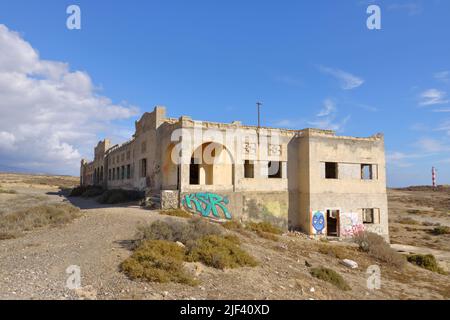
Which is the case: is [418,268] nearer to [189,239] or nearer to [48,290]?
[189,239]

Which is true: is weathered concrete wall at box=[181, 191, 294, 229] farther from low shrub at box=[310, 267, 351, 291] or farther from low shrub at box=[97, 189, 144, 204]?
low shrub at box=[310, 267, 351, 291]

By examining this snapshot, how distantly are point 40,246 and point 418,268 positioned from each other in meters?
17.3

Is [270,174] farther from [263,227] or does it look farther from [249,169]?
[263,227]

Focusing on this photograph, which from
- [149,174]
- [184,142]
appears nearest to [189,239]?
[184,142]

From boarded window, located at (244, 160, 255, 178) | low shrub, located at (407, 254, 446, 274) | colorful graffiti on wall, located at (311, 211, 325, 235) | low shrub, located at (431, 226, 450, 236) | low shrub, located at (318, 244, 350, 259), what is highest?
boarded window, located at (244, 160, 255, 178)

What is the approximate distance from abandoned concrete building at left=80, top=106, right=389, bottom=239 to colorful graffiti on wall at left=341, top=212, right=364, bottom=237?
69 millimetres

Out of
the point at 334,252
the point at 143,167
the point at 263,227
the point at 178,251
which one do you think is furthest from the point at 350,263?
the point at 143,167

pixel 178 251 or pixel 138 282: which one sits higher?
pixel 178 251

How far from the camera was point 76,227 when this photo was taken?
46.6 ft

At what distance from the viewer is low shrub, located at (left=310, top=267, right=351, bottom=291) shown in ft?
35.3

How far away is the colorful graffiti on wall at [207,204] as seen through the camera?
19.4 m

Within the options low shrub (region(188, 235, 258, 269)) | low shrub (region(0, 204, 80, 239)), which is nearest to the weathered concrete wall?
low shrub (region(0, 204, 80, 239))

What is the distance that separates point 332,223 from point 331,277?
14.2 meters

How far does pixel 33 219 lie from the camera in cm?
1505
